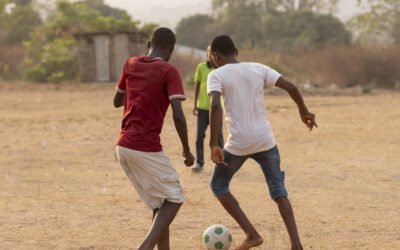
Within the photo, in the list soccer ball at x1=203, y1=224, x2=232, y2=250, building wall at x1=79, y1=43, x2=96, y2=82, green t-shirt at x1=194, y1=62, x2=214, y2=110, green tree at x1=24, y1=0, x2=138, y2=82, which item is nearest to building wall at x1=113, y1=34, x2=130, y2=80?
building wall at x1=79, y1=43, x2=96, y2=82

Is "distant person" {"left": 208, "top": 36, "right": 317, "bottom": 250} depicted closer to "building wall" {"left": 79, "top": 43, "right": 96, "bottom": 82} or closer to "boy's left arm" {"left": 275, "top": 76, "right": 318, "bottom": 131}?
"boy's left arm" {"left": 275, "top": 76, "right": 318, "bottom": 131}

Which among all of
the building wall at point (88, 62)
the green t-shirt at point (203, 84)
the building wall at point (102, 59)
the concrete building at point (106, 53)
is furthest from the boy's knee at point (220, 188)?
the building wall at point (88, 62)

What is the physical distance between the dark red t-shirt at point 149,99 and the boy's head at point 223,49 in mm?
597

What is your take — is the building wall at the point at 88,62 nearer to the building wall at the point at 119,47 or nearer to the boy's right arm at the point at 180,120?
the building wall at the point at 119,47

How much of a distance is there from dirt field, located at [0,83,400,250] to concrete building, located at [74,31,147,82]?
1608cm

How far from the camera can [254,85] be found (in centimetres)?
386

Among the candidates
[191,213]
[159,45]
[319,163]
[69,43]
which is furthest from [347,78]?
[159,45]

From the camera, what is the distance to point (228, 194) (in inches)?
158

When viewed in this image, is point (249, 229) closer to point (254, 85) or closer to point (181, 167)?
point (254, 85)

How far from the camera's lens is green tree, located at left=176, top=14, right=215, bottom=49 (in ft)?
169

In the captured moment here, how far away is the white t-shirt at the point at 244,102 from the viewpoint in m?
3.85

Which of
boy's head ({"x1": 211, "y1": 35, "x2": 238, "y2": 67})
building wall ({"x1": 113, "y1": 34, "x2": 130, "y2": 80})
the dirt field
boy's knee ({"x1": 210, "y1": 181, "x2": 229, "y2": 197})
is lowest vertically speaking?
building wall ({"x1": 113, "y1": 34, "x2": 130, "y2": 80})

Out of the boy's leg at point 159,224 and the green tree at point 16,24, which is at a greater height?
the boy's leg at point 159,224

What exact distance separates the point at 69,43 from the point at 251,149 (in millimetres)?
29636
